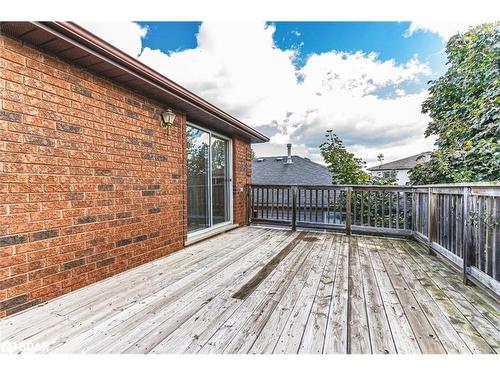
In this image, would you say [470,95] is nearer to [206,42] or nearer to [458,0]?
[458,0]

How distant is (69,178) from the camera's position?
6.98 ft

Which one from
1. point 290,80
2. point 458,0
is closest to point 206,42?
point 290,80

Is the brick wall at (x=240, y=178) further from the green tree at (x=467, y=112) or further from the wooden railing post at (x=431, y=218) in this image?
the green tree at (x=467, y=112)

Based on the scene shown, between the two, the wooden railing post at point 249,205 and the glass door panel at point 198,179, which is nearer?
the glass door panel at point 198,179

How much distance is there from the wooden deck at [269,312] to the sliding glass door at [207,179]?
4.28 ft

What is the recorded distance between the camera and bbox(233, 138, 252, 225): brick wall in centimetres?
534

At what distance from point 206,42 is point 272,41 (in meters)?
1.18

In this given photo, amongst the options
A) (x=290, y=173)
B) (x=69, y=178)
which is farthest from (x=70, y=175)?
(x=290, y=173)

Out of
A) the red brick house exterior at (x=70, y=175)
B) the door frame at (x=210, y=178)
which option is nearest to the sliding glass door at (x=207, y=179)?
the door frame at (x=210, y=178)

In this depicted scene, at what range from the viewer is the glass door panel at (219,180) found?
4684 millimetres

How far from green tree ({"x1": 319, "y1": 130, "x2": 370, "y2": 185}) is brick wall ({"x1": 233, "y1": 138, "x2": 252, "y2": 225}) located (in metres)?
3.59

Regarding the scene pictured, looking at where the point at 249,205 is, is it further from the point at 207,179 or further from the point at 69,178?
the point at 69,178

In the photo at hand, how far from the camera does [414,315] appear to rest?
1.72m

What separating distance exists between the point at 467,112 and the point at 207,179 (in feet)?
18.1
